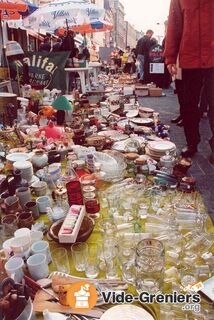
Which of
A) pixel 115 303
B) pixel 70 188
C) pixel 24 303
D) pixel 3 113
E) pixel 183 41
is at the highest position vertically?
pixel 183 41

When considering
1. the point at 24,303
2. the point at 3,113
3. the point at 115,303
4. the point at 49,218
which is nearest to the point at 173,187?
the point at 49,218

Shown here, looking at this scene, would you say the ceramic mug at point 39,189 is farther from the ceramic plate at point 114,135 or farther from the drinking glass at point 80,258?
the ceramic plate at point 114,135

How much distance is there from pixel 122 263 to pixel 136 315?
49 cm

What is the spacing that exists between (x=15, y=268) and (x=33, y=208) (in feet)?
2.78

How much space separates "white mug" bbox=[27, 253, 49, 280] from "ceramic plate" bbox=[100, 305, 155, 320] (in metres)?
0.58

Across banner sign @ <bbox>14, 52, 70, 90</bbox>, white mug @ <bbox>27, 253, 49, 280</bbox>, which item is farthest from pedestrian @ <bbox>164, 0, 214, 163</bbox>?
banner sign @ <bbox>14, 52, 70, 90</bbox>

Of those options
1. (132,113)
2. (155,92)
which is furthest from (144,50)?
(132,113)

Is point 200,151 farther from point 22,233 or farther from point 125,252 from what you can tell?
point 22,233

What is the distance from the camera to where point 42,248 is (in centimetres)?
229

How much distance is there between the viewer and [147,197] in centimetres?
313

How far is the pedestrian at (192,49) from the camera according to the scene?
4375 mm

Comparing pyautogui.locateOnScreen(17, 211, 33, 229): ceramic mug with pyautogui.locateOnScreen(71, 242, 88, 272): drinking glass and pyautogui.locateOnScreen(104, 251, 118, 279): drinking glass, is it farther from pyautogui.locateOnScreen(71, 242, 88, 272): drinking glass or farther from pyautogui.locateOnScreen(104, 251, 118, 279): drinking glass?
pyautogui.locateOnScreen(104, 251, 118, 279): drinking glass

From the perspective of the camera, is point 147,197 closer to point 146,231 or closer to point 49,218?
point 146,231

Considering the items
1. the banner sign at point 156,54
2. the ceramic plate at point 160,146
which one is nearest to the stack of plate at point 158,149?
the ceramic plate at point 160,146
